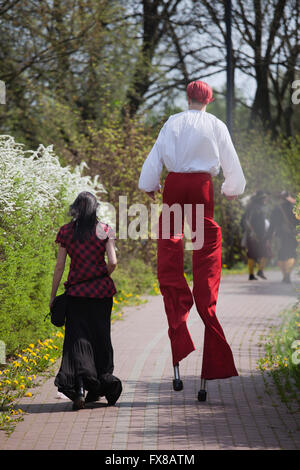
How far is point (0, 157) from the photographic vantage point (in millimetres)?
8664

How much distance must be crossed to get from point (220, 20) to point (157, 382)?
65.8 ft

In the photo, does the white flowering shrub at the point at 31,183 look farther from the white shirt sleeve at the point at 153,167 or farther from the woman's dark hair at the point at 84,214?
the white shirt sleeve at the point at 153,167

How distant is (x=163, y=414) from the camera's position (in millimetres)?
5922

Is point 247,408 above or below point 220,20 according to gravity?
below

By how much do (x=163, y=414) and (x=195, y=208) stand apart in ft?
5.09

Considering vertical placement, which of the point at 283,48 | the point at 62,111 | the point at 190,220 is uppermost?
the point at 283,48

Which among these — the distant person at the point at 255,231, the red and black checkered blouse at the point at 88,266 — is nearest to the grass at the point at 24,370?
the red and black checkered blouse at the point at 88,266

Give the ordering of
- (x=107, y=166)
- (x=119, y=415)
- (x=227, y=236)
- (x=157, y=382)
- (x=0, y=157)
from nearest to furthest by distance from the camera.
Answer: (x=119, y=415) < (x=157, y=382) < (x=0, y=157) < (x=107, y=166) < (x=227, y=236)

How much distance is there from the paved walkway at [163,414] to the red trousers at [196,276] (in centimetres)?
37

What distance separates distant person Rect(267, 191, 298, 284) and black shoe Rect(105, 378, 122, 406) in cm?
1107

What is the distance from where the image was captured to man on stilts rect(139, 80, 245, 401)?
628cm

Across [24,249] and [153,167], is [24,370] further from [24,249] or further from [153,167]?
[153,167]
